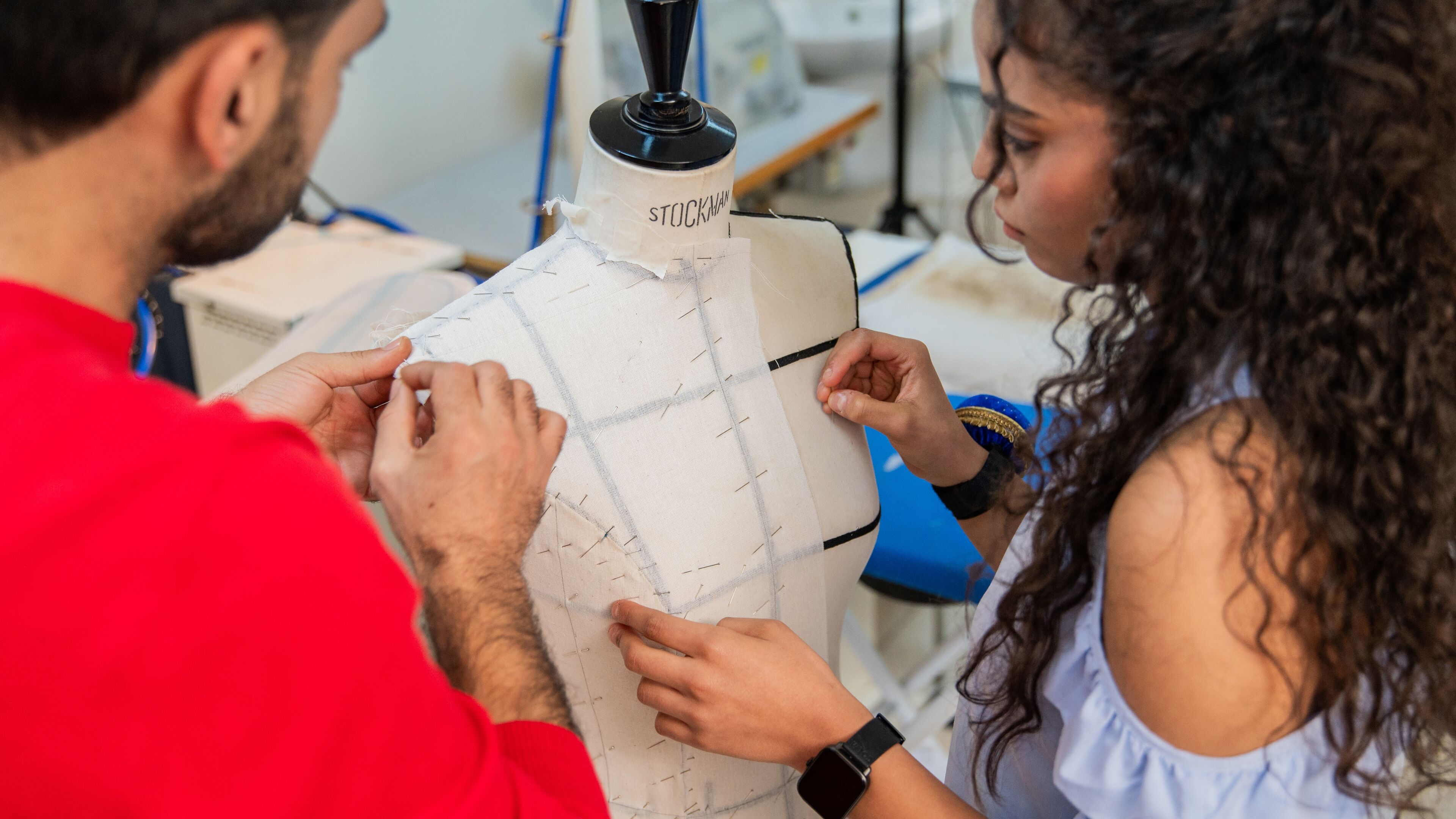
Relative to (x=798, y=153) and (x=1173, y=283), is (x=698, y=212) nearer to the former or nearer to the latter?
(x=1173, y=283)

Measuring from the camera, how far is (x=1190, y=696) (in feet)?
2.49

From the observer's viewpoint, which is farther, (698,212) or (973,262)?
(973,262)

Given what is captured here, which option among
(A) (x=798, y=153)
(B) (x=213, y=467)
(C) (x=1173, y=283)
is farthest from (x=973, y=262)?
(B) (x=213, y=467)

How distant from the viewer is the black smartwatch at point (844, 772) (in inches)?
35.6

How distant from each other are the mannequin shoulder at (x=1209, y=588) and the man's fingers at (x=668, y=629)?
0.32 metres

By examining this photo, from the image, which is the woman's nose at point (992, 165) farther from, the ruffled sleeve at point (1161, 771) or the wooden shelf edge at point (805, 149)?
the wooden shelf edge at point (805, 149)

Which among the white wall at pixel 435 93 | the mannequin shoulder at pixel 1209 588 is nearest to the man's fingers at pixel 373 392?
the mannequin shoulder at pixel 1209 588

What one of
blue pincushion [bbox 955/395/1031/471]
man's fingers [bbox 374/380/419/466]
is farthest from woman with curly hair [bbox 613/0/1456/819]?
man's fingers [bbox 374/380/419/466]

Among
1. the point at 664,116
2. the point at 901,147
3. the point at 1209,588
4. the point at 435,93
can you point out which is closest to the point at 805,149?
the point at 901,147

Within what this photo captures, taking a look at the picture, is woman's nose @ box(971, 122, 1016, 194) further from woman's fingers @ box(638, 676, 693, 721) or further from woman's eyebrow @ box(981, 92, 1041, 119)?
woman's fingers @ box(638, 676, 693, 721)

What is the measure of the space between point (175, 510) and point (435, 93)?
2.90 m

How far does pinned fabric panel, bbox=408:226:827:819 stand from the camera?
910mm

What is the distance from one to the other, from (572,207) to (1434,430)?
0.68 metres

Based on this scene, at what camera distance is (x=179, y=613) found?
0.54m
